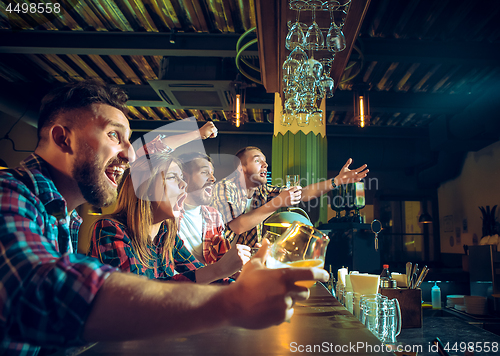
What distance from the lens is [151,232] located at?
160 cm

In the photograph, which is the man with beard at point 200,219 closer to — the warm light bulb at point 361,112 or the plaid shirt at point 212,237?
the plaid shirt at point 212,237

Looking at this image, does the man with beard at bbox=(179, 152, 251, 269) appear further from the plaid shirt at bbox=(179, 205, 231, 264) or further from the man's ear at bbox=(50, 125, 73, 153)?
the man's ear at bbox=(50, 125, 73, 153)

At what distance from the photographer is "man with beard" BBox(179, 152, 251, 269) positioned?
6.84ft

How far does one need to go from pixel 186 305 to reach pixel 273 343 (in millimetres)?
396

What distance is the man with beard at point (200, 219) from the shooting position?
6.84 feet

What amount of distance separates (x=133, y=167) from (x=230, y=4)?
7.12 feet

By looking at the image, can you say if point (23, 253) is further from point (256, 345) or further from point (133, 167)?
point (133, 167)

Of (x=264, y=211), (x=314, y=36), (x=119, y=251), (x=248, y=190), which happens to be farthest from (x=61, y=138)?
(x=248, y=190)

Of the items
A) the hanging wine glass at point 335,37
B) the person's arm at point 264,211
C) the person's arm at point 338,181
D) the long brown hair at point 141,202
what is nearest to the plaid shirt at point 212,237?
the person's arm at point 264,211

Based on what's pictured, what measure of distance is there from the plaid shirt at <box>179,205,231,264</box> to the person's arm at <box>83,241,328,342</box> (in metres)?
1.54

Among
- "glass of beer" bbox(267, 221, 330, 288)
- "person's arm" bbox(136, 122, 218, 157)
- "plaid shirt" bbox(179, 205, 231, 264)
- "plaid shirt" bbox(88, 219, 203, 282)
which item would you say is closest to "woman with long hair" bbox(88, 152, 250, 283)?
"plaid shirt" bbox(88, 219, 203, 282)

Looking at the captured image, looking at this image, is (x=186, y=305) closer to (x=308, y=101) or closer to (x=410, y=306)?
(x=410, y=306)

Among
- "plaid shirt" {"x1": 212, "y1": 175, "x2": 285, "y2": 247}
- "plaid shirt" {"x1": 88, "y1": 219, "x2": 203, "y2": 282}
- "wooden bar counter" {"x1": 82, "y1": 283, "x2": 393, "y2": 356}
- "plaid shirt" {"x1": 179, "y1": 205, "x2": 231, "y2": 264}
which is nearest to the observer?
"wooden bar counter" {"x1": 82, "y1": 283, "x2": 393, "y2": 356}

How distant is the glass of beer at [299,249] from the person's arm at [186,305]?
27cm
